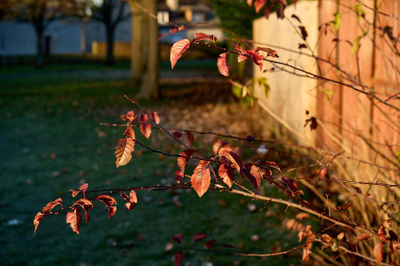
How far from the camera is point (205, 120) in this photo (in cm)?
1096

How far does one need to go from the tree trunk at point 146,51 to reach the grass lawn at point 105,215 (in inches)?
205

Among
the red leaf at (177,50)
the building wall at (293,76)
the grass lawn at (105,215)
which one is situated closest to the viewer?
the red leaf at (177,50)

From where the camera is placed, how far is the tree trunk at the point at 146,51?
14367 mm

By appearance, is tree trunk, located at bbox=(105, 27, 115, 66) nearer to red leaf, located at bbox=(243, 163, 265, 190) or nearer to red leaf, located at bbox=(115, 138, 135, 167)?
red leaf, located at bbox=(115, 138, 135, 167)

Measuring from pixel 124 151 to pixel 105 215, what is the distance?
3.52 metres

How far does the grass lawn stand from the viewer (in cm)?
425

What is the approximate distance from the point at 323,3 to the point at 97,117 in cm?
714

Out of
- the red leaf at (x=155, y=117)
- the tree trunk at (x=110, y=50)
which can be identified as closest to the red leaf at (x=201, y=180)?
the red leaf at (x=155, y=117)

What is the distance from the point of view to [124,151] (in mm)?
1907

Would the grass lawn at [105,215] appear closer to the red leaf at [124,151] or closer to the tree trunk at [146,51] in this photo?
the red leaf at [124,151]

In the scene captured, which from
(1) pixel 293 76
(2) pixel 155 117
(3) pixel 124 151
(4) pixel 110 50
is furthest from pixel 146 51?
(4) pixel 110 50

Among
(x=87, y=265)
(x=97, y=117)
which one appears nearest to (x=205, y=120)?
(x=97, y=117)

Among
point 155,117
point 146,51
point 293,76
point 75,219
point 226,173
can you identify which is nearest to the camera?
point 226,173

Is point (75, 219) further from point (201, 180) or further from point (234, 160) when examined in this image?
point (234, 160)
